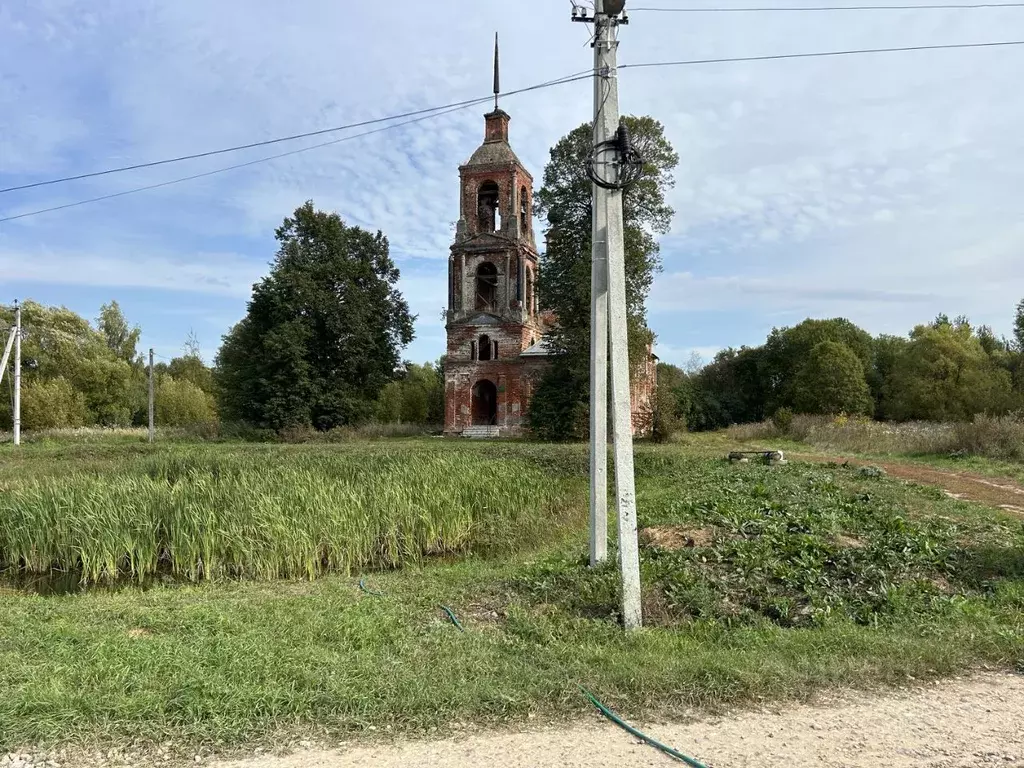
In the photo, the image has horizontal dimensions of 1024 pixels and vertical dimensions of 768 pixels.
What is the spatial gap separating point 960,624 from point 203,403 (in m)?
51.5

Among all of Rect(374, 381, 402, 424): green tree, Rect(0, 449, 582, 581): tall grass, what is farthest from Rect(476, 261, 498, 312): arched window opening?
Rect(0, 449, 582, 581): tall grass

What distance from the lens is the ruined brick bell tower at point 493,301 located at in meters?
31.8

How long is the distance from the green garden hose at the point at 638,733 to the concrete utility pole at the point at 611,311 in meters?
1.41

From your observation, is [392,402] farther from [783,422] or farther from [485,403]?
[783,422]

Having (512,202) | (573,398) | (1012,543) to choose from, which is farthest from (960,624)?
(512,202)

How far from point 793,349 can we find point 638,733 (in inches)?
2006

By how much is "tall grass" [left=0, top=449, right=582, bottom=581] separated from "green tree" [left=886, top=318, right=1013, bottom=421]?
34.4 meters

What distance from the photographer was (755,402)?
52719 millimetres

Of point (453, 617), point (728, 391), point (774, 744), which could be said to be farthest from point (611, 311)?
point (728, 391)

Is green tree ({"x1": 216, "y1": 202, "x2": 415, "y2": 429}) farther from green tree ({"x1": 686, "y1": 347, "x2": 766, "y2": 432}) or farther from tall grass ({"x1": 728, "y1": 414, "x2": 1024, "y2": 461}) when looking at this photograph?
green tree ({"x1": 686, "y1": 347, "x2": 766, "y2": 432})

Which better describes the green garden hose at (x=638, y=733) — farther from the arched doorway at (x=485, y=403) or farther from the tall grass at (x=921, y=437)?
the arched doorway at (x=485, y=403)

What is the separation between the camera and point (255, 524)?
28.1 feet

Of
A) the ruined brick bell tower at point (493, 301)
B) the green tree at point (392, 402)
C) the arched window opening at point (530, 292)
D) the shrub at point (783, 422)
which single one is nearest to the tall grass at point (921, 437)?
the shrub at point (783, 422)

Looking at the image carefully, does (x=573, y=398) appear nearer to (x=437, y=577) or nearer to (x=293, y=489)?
(x=293, y=489)
